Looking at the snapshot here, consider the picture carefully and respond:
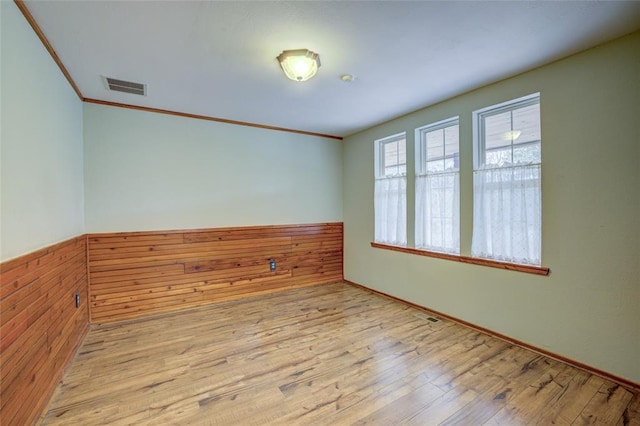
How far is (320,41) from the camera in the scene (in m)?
2.10

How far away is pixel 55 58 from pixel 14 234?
5.05 feet

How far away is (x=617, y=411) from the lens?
1.82 metres

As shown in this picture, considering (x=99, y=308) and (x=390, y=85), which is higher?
(x=390, y=85)

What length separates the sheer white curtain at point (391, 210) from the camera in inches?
154

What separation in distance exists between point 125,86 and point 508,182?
3819 millimetres

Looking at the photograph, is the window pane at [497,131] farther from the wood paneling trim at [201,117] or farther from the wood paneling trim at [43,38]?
the wood paneling trim at [43,38]

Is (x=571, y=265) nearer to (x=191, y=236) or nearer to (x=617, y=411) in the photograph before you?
(x=617, y=411)

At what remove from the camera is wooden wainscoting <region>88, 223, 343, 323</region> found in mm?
3283

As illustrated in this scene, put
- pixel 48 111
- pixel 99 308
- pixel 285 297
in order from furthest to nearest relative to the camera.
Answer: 1. pixel 285 297
2. pixel 99 308
3. pixel 48 111

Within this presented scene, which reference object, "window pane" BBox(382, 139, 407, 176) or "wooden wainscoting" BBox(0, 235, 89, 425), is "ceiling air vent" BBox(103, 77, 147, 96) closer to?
"wooden wainscoting" BBox(0, 235, 89, 425)

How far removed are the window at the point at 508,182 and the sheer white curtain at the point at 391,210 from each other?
3.35 feet

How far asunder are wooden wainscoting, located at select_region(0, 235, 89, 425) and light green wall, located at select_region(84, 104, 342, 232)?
97cm

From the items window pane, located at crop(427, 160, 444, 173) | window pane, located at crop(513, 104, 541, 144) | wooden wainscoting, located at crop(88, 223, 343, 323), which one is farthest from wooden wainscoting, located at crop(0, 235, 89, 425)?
window pane, located at crop(513, 104, 541, 144)

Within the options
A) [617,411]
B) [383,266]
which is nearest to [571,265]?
[617,411]
